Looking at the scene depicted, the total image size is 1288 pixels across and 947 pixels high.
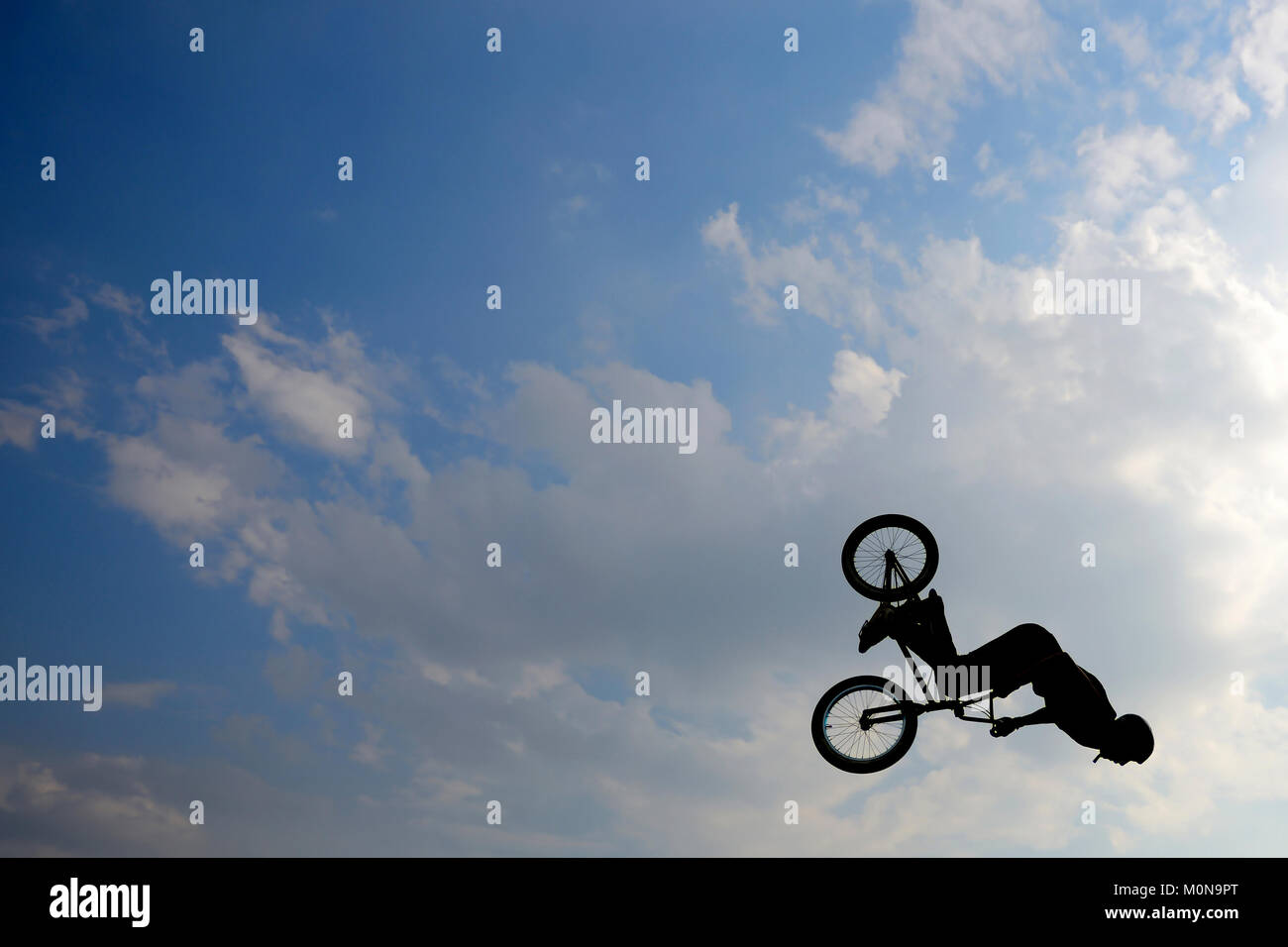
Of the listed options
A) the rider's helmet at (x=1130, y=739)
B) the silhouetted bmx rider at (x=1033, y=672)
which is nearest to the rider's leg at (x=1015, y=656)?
the silhouetted bmx rider at (x=1033, y=672)

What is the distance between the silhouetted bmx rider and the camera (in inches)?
522

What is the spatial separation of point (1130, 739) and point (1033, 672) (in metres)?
1.57

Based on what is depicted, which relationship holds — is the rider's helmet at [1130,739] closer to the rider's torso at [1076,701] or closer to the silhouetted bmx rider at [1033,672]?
the silhouetted bmx rider at [1033,672]

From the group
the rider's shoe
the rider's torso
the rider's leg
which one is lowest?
the rider's torso

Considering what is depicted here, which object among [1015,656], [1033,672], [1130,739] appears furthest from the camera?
[1015,656]

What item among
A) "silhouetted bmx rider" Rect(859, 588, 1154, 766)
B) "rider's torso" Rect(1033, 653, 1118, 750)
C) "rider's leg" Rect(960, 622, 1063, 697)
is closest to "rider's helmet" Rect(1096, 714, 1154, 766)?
"silhouetted bmx rider" Rect(859, 588, 1154, 766)

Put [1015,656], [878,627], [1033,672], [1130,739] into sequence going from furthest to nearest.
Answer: [878,627] → [1015,656] → [1033,672] → [1130,739]

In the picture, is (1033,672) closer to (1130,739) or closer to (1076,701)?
(1076,701)

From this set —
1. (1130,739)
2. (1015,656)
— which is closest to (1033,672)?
(1015,656)

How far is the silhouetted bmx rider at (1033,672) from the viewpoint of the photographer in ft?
43.5

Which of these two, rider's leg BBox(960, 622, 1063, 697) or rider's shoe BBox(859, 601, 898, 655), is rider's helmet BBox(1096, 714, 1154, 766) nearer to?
rider's leg BBox(960, 622, 1063, 697)

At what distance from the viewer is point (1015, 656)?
1388 centimetres

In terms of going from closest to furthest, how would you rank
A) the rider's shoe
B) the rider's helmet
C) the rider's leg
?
the rider's helmet < the rider's leg < the rider's shoe
